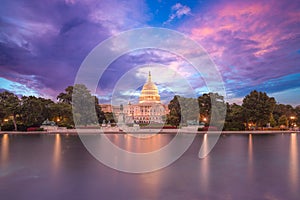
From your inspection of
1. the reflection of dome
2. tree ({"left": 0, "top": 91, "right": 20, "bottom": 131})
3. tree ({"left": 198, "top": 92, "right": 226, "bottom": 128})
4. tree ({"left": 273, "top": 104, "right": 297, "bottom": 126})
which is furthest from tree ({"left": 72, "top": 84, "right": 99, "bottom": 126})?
the reflection of dome

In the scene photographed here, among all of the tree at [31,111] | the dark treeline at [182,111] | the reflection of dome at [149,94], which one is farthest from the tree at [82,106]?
the reflection of dome at [149,94]

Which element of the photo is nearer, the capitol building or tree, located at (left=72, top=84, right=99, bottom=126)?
tree, located at (left=72, top=84, right=99, bottom=126)

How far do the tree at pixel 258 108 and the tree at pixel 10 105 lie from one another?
38.0 metres

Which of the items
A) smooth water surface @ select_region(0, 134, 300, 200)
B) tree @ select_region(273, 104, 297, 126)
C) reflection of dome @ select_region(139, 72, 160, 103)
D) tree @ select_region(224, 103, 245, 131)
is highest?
reflection of dome @ select_region(139, 72, 160, 103)

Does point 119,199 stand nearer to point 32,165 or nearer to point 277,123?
point 32,165

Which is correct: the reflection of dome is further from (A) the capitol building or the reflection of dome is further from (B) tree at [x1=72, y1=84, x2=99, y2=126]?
(B) tree at [x1=72, y1=84, x2=99, y2=126]

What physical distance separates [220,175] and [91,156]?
27.5 feet

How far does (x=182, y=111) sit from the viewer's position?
48.3 meters

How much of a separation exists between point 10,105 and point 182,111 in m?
29.8

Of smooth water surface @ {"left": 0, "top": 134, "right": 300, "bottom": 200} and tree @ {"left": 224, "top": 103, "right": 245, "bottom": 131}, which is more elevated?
tree @ {"left": 224, "top": 103, "right": 245, "bottom": 131}

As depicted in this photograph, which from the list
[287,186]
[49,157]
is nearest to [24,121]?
[49,157]

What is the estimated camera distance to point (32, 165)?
43.7 feet

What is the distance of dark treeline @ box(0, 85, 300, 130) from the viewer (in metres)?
41.4

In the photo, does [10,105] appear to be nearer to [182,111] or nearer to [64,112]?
[64,112]
